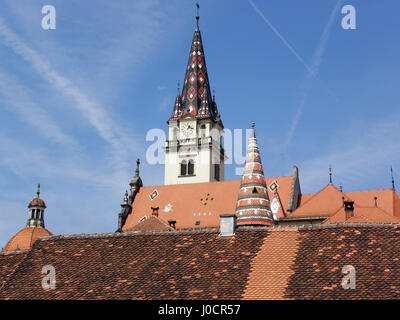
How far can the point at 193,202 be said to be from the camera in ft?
190

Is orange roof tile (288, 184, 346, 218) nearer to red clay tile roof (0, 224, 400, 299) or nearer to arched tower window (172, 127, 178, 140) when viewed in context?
red clay tile roof (0, 224, 400, 299)

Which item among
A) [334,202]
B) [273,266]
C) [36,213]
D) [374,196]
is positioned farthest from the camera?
[36,213]

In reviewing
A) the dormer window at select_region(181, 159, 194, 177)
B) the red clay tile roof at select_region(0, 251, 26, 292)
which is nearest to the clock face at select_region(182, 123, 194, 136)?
the dormer window at select_region(181, 159, 194, 177)

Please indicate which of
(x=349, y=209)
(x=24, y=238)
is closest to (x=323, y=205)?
(x=349, y=209)

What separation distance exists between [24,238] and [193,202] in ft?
55.9

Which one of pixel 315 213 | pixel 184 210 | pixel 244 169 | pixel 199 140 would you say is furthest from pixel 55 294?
pixel 199 140

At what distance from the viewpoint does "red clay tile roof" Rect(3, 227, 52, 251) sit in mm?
61094

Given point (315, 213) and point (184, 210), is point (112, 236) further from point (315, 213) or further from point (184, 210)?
point (184, 210)

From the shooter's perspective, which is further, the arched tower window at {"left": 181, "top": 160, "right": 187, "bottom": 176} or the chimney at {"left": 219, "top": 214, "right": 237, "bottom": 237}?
the arched tower window at {"left": 181, "top": 160, "right": 187, "bottom": 176}

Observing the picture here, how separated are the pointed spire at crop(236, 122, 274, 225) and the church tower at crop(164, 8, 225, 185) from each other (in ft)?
100

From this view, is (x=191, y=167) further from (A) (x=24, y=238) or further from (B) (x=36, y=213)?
(A) (x=24, y=238)
